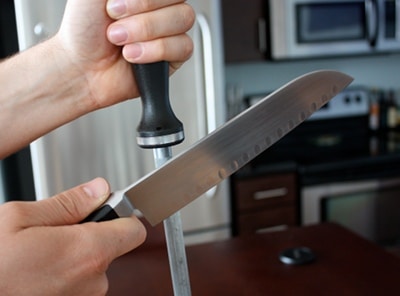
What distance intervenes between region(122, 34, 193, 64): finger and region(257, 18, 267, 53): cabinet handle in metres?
1.51

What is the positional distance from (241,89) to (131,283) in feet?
5.53

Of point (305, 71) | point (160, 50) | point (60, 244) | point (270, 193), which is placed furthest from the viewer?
point (305, 71)

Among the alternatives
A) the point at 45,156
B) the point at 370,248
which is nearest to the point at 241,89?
the point at 45,156

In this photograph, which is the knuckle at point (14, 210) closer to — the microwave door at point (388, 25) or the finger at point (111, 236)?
the finger at point (111, 236)

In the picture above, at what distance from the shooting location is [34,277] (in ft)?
1.27

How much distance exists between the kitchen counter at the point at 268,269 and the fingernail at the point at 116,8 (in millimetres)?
448

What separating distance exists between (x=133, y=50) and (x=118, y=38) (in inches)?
1.0

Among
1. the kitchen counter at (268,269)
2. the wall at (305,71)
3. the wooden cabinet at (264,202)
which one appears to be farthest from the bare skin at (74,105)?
the wall at (305,71)

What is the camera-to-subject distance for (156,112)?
17.4 inches

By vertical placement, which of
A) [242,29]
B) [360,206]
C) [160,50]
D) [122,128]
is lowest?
[360,206]

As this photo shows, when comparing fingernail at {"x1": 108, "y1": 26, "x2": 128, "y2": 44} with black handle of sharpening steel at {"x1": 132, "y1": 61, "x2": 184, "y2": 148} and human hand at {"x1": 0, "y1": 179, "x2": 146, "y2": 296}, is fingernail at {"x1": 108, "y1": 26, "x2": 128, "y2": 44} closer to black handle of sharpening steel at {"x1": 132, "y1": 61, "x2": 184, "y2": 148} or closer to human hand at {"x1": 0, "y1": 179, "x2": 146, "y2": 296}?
black handle of sharpening steel at {"x1": 132, "y1": 61, "x2": 184, "y2": 148}

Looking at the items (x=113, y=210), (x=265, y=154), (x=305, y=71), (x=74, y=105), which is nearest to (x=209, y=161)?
(x=113, y=210)

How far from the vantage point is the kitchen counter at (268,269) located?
685mm

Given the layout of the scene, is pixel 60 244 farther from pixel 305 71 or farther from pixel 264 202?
pixel 305 71
